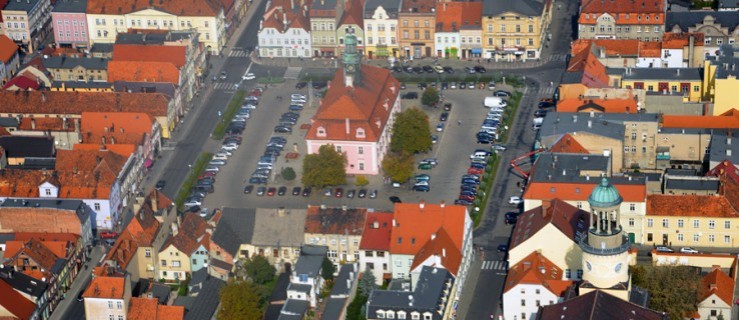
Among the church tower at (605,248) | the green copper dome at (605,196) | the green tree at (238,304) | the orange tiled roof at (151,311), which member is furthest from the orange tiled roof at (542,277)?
the orange tiled roof at (151,311)

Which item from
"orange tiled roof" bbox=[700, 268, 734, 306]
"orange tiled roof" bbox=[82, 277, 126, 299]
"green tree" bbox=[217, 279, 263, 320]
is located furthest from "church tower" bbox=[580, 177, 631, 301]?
"orange tiled roof" bbox=[82, 277, 126, 299]

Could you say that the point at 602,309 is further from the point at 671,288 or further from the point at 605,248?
the point at 671,288

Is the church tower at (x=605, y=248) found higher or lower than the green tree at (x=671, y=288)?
higher

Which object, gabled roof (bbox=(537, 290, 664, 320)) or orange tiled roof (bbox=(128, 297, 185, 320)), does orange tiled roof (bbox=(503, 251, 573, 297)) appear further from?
orange tiled roof (bbox=(128, 297, 185, 320))

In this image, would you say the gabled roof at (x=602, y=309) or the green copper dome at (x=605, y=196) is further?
the green copper dome at (x=605, y=196)

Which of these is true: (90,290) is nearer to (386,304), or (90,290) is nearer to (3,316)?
(3,316)

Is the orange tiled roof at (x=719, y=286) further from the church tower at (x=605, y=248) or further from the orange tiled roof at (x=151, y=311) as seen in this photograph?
the orange tiled roof at (x=151, y=311)
